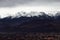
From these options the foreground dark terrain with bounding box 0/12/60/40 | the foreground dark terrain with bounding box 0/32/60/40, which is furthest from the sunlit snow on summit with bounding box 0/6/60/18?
the foreground dark terrain with bounding box 0/32/60/40

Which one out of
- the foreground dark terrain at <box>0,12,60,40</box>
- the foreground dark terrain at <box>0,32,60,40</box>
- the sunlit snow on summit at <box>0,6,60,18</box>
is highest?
the sunlit snow on summit at <box>0,6,60,18</box>

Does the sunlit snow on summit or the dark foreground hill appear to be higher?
the sunlit snow on summit

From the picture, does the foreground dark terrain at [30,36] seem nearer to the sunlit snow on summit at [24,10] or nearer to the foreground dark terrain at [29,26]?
the foreground dark terrain at [29,26]

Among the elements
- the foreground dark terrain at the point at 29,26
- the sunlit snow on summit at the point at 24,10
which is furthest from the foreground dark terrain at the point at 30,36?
the sunlit snow on summit at the point at 24,10

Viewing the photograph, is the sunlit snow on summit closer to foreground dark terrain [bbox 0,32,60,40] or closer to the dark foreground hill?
the dark foreground hill

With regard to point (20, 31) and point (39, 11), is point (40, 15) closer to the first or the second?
point (39, 11)

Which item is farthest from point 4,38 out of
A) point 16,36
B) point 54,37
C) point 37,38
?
point 54,37
